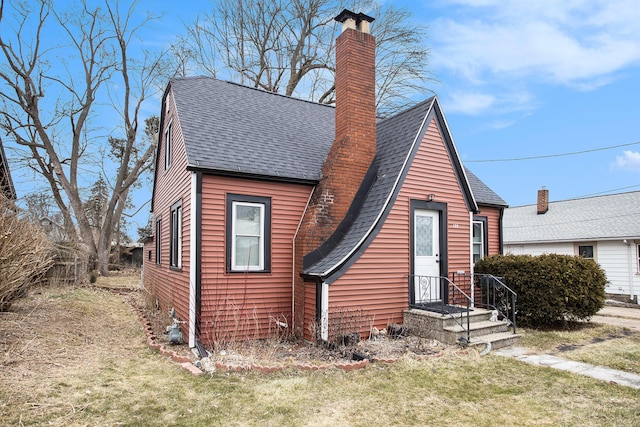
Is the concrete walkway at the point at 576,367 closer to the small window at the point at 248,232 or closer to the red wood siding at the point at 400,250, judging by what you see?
the red wood siding at the point at 400,250

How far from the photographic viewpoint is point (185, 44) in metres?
25.4

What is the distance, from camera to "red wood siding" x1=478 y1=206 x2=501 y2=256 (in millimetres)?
13367

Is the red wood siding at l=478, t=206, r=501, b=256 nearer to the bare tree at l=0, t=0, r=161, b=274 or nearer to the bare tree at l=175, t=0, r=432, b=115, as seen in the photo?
the bare tree at l=175, t=0, r=432, b=115

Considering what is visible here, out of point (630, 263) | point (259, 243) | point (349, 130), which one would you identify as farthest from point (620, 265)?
point (259, 243)

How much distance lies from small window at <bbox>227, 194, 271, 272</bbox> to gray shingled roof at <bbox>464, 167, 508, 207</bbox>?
286 inches

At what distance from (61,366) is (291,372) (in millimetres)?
3289

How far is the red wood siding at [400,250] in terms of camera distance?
810 cm

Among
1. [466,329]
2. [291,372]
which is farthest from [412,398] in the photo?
[466,329]

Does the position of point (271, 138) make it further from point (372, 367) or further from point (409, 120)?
point (372, 367)

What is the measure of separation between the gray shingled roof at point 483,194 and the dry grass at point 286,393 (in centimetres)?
686

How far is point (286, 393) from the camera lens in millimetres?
5230

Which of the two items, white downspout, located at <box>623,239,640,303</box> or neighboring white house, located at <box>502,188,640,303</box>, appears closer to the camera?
white downspout, located at <box>623,239,640,303</box>

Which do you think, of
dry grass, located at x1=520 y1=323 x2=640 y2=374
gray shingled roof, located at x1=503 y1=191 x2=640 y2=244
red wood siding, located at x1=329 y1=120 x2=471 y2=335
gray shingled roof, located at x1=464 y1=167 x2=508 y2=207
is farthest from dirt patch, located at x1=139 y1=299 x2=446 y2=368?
gray shingled roof, located at x1=503 y1=191 x2=640 y2=244

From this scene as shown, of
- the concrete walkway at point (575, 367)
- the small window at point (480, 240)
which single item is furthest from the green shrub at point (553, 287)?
the small window at point (480, 240)
